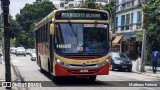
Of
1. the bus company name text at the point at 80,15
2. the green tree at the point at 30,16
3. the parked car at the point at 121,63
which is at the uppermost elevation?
the green tree at the point at 30,16

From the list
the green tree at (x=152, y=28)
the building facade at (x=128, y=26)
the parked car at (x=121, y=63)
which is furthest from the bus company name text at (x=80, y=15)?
the building facade at (x=128, y=26)

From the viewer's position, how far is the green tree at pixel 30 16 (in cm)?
9369

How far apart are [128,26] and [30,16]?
53.5m

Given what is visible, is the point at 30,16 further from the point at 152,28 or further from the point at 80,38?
the point at 80,38

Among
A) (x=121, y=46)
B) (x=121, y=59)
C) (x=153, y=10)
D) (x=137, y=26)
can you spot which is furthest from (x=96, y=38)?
(x=121, y=46)

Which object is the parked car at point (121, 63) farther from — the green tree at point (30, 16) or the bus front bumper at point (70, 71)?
the green tree at point (30, 16)

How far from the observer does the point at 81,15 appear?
57.1 feet

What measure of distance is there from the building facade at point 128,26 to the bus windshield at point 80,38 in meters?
25.6

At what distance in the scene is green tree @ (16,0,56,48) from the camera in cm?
9369

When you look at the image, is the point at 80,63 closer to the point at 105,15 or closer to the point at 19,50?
the point at 105,15

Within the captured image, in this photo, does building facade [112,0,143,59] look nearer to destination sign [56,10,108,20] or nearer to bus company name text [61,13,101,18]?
destination sign [56,10,108,20]

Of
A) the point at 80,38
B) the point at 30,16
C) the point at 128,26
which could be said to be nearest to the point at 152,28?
the point at 80,38

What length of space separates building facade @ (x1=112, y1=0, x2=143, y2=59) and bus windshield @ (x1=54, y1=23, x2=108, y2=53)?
25.6 m

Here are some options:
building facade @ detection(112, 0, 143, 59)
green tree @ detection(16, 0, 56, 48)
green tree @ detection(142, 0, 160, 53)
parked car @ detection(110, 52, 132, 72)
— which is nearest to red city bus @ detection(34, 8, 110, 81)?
green tree @ detection(142, 0, 160, 53)
